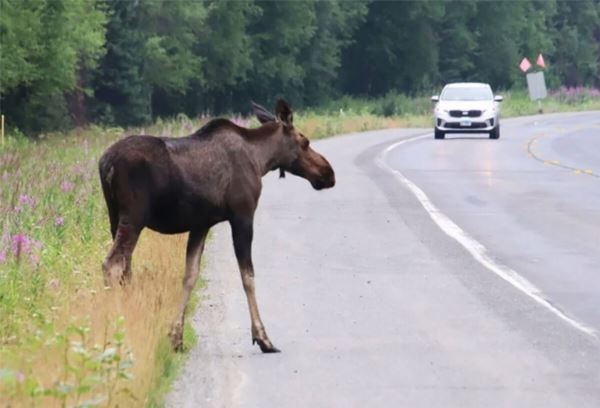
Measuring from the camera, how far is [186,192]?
10344 mm

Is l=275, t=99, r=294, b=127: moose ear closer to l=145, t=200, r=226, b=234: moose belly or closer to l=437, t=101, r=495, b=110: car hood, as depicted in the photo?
l=145, t=200, r=226, b=234: moose belly

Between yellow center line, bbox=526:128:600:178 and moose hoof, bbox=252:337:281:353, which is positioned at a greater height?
moose hoof, bbox=252:337:281:353

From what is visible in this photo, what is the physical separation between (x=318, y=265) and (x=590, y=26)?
117 meters

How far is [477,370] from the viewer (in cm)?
991

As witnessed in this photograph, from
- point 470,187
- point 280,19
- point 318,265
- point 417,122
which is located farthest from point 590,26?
point 318,265

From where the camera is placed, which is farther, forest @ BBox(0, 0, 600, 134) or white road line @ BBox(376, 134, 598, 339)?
forest @ BBox(0, 0, 600, 134)

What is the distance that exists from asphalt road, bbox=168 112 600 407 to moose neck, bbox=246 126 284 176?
48.4 inches

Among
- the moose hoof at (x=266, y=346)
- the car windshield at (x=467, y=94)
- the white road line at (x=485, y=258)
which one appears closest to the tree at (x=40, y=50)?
the car windshield at (x=467, y=94)

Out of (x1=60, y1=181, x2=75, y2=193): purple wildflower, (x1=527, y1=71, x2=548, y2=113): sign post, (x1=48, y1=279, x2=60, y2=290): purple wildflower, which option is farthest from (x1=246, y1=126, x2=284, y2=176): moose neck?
(x1=527, y1=71, x2=548, y2=113): sign post

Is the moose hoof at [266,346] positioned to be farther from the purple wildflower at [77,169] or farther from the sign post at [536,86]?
the sign post at [536,86]

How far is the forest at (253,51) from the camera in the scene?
2057 inches

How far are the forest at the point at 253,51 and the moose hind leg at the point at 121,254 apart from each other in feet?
128

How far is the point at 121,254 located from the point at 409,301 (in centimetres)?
357

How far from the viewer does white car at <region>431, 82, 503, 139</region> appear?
48562 mm
